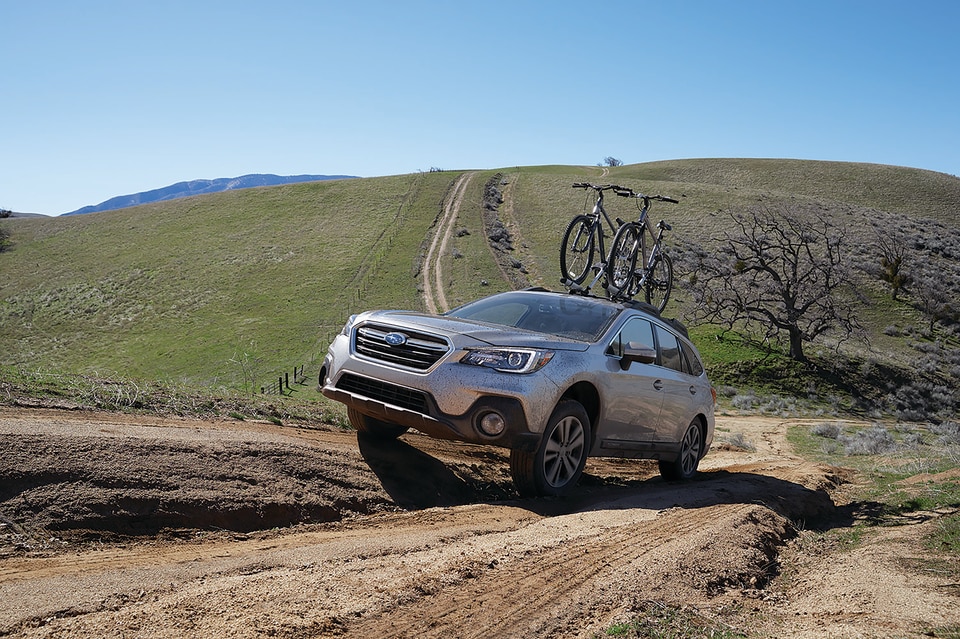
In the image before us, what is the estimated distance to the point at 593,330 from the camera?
283 inches

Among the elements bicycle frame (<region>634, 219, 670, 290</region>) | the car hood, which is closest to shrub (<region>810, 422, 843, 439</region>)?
bicycle frame (<region>634, 219, 670, 290</region>)

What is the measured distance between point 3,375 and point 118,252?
5429cm

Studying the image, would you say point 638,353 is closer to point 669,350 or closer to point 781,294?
point 669,350

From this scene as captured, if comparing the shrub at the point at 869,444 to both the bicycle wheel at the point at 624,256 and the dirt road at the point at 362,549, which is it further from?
the dirt road at the point at 362,549

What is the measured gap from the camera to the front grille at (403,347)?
6.20 m

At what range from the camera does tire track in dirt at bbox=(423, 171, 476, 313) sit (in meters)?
38.2

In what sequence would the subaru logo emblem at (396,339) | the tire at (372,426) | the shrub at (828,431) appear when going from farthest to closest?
the shrub at (828,431) < the tire at (372,426) < the subaru logo emblem at (396,339)

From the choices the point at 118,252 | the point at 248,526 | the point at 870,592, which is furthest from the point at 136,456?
the point at 118,252

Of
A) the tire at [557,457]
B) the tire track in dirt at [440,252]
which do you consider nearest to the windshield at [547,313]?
the tire at [557,457]

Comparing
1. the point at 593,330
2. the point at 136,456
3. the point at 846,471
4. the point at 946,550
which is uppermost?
the point at 593,330

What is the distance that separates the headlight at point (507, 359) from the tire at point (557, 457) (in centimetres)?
48

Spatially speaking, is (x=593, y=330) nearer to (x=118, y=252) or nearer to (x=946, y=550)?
(x=946, y=550)

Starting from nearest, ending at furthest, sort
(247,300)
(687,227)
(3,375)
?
1. (3,375)
2. (247,300)
3. (687,227)

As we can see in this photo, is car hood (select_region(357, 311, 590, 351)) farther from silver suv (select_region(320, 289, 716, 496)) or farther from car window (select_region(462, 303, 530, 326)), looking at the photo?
car window (select_region(462, 303, 530, 326))
